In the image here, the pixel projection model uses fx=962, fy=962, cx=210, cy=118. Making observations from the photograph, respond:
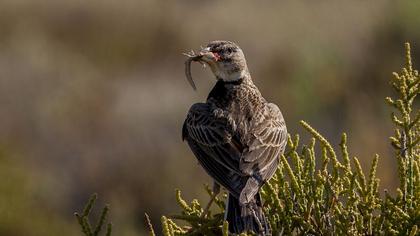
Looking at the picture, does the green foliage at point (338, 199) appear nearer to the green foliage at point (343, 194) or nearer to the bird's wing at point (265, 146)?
the green foliage at point (343, 194)

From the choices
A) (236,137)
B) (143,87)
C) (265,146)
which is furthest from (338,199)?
(143,87)

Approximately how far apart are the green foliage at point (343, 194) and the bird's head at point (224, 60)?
1.41 m

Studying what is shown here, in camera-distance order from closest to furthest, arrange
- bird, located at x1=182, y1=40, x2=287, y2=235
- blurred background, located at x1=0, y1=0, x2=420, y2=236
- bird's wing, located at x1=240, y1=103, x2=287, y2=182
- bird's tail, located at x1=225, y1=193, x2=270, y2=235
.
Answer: bird's tail, located at x1=225, y1=193, x2=270, y2=235
bird, located at x1=182, y1=40, x2=287, y2=235
bird's wing, located at x1=240, y1=103, x2=287, y2=182
blurred background, located at x1=0, y1=0, x2=420, y2=236

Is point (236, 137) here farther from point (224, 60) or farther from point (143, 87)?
point (143, 87)

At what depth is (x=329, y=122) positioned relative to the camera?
51.6 feet

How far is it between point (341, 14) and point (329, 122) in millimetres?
8123

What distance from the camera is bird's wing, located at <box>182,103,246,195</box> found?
203 inches

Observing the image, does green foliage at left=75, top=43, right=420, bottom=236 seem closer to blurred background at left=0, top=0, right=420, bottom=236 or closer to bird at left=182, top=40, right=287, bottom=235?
bird at left=182, top=40, right=287, bottom=235

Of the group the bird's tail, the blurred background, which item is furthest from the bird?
the blurred background

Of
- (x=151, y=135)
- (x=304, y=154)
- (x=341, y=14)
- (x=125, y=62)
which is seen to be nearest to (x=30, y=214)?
(x=151, y=135)

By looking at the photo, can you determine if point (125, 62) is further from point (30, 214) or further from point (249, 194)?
point (249, 194)

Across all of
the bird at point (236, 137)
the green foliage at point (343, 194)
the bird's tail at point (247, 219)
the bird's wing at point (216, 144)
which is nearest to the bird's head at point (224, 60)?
the bird at point (236, 137)

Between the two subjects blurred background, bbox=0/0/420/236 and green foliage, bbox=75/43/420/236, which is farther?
blurred background, bbox=0/0/420/236

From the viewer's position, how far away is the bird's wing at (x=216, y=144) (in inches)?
203
